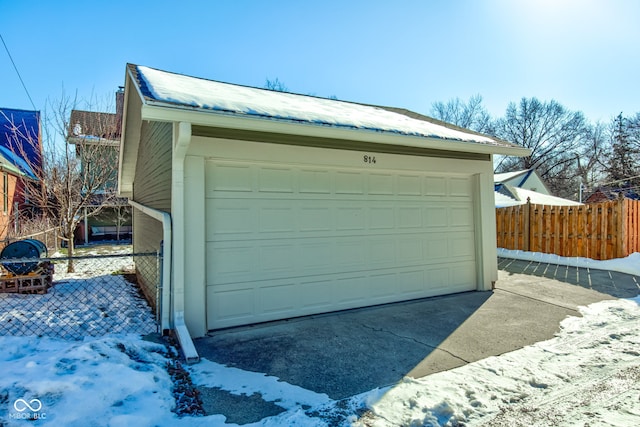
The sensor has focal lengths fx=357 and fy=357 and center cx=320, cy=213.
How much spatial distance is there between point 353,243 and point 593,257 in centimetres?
758

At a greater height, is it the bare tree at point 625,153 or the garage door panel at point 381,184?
the bare tree at point 625,153

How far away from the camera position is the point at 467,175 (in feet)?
20.8

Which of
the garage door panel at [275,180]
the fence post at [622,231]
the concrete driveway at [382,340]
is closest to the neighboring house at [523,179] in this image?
the fence post at [622,231]

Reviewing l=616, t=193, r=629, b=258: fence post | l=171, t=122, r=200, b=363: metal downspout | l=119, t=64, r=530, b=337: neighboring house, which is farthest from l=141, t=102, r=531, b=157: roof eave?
l=616, t=193, r=629, b=258: fence post

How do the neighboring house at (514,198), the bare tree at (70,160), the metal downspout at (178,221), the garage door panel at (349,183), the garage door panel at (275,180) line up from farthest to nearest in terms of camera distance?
the neighboring house at (514,198)
the bare tree at (70,160)
the garage door panel at (349,183)
the garage door panel at (275,180)
the metal downspout at (178,221)

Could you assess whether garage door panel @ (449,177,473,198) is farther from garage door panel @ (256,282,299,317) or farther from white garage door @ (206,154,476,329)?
garage door panel @ (256,282,299,317)

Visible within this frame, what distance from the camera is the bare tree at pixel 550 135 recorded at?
3216 centimetres

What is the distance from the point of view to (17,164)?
13.9m

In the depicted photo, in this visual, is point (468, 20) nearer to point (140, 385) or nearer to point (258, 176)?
point (258, 176)

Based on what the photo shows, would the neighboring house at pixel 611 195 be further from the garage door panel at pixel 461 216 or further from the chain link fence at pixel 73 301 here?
the chain link fence at pixel 73 301

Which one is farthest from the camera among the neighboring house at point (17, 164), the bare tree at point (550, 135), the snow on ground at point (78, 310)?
the bare tree at point (550, 135)

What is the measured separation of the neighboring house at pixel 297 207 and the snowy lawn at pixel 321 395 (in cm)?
97

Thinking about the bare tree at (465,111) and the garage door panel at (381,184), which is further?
the bare tree at (465,111)

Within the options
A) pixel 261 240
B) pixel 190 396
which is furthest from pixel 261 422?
pixel 261 240
